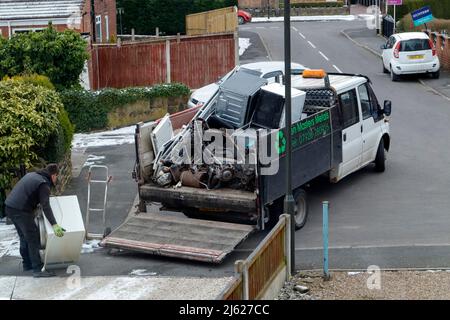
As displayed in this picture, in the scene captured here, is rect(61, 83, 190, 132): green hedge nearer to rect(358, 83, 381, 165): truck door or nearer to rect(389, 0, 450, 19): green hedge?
rect(358, 83, 381, 165): truck door

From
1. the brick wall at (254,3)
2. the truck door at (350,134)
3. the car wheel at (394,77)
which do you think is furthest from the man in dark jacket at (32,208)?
the brick wall at (254,3)

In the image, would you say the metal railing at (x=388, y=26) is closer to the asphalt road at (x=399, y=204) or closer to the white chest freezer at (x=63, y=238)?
the asphalt road at (x=399, y=204)

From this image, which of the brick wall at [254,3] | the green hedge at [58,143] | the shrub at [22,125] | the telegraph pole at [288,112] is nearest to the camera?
the telegraph pole at [288,112]

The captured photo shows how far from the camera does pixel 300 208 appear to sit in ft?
45.0

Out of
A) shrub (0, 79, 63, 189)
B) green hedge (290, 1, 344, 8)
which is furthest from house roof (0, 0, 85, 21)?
green hedge (290, 1, 344, 8)

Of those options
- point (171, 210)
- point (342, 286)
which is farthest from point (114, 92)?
point (342, 286)

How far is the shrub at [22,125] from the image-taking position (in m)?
14.0

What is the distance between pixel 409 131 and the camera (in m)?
21.1

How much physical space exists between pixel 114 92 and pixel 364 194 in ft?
28.9

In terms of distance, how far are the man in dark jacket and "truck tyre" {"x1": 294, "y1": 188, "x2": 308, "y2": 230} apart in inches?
152

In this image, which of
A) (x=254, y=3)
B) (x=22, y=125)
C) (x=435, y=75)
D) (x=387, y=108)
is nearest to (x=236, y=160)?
(x=22, y=125)

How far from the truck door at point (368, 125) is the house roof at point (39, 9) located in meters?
13.2

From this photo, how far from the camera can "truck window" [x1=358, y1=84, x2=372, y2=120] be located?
632 inches
